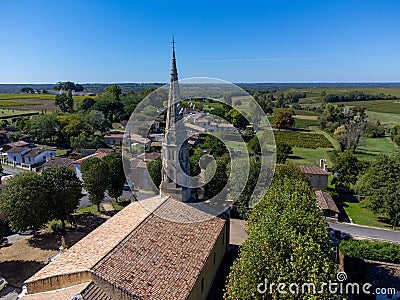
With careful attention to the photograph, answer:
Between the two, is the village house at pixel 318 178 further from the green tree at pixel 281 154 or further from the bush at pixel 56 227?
the bush at pixel 56 227

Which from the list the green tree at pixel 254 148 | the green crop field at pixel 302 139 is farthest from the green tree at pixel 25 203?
the green crop field at pixel 302 139

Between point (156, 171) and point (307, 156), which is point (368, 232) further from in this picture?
point (307, 156)

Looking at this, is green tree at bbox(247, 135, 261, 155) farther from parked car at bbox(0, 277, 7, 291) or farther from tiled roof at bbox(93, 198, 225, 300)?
parked car at bbox(0, 277, 7, 291)

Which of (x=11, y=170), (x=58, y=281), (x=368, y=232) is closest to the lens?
(x=58, y=281)

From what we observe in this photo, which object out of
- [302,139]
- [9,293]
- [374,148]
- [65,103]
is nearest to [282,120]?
[302,139]

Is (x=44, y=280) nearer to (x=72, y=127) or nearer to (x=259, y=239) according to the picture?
(x=259, y=239)
